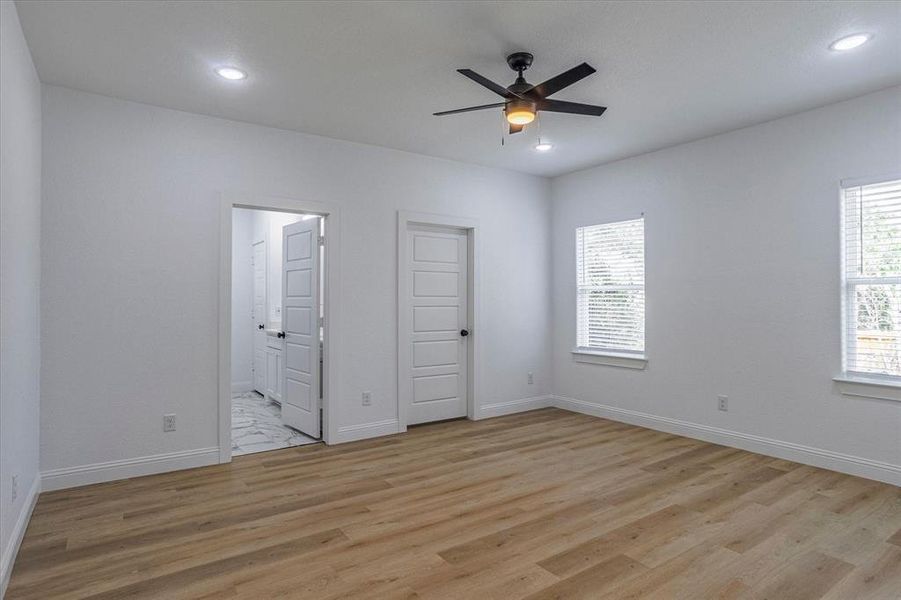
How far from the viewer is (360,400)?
474 centimetres

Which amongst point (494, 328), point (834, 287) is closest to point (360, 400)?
point (494, 328)

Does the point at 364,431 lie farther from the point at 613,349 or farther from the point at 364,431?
the point at 613,349

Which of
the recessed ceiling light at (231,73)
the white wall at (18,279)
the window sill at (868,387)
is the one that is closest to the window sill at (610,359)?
the window sill at (868,387)

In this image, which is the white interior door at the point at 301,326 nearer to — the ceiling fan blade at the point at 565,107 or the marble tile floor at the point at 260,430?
the marble tile floor at the point at 260,430

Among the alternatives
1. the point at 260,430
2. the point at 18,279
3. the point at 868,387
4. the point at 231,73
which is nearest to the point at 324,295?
the point at 260,430

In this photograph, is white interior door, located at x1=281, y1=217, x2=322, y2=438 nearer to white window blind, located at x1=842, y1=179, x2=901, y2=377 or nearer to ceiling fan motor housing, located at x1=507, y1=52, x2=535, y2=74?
ceiling fan motor housing, located at x1=507, y1=52, x2=535, y2=74

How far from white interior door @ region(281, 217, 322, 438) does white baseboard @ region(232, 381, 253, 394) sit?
89.6 inches

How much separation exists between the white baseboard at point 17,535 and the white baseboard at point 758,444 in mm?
4964

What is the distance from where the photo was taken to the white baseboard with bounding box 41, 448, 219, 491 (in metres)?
3.43

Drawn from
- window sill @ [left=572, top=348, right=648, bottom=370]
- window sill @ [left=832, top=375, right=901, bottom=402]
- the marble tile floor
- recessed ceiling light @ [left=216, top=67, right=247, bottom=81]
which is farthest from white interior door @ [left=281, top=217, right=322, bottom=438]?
window sill @ [left=832, top=375, right=901, bottom=402]

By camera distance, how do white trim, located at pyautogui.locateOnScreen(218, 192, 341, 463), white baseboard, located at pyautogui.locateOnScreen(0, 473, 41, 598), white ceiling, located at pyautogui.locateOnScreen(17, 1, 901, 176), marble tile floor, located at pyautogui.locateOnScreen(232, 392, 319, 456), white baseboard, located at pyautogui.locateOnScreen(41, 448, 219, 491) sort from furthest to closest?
marble tile floor, located at pyautogui.locateOnScreen(232, 392, 319, 456) → white trim, located at pyautogui.locateOnScreen(218, 192, 341, 463) → white baseboard, located at pyautogui.locateOnScreen(41, 448, 219, 491) → white ceiling, located at pyautogui.locateOnScreen(17, 1, 901, 176) → white baseboard, located at pyautogui.locateOnScreen(0, 473, 41, 598)

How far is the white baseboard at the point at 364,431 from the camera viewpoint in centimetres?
459

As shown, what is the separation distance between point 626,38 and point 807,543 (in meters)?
2.98

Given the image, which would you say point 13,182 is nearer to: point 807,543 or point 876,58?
point 807,543
